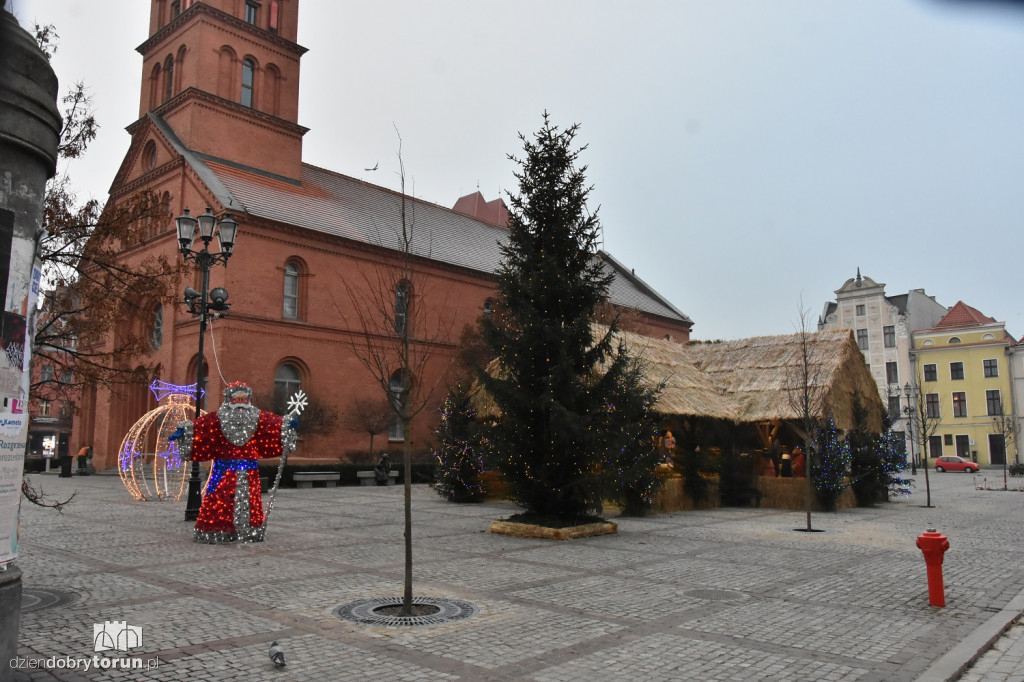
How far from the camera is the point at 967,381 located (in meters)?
59.3

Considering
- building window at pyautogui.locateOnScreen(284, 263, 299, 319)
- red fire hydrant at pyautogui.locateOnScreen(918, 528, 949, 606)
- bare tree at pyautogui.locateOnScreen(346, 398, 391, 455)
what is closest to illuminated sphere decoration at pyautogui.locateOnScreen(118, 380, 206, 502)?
bare tree at pyautogui.locateOnScreen(346, 398, 391, 455)

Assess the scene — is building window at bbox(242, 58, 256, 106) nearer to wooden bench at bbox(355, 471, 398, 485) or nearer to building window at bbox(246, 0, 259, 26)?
building window at bbox(246, 0, 259, 26)

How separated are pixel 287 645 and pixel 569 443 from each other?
8.12 metres

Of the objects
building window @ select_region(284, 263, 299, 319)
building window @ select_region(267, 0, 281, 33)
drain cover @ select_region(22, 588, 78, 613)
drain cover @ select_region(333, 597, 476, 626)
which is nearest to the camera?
drain cover @ select_region(333, 597, 476, 626)

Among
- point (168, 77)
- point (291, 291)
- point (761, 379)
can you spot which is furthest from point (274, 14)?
point (761, 379)

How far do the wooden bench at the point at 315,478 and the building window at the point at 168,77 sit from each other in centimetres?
2366

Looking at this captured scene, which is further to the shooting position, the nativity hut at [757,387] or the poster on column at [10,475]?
the nativity hut at [757,387]

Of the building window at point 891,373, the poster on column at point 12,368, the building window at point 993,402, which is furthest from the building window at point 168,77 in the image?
the building window at point 993,402

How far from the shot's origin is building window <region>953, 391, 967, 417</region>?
5934 centimetres

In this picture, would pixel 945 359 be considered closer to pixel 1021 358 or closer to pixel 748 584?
pixel 1021 358

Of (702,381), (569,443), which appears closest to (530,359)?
(569,443)

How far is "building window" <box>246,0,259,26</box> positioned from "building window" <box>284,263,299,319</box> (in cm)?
1427
